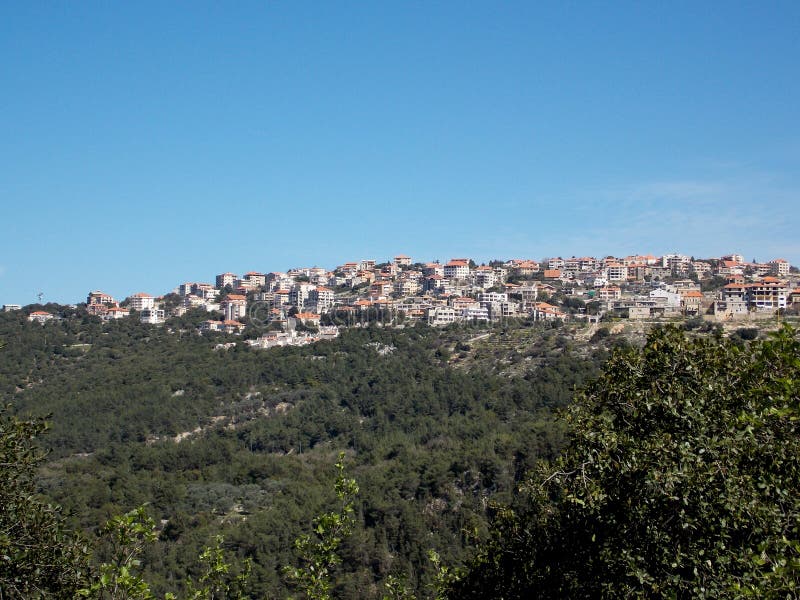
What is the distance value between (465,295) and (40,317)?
5989 cm

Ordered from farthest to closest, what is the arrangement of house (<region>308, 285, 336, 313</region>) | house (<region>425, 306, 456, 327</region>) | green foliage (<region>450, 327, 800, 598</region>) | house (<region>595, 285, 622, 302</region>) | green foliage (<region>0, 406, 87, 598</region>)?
→ 1. house (<region>308, 285, 336, 313</region>)
2. house (<region>595, 285, 622, 302</region>)
3. house (<region>425, 306, 456, 327</region>)
4. green foliage (<region>0, 406, 87, 598</region>)
5. green foliage (<region>450, 327, 800, 598</region>)

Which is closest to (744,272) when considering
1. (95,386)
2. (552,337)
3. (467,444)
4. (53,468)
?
(552,337)

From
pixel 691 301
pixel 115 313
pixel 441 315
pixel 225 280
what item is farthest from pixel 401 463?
pixel 225 280

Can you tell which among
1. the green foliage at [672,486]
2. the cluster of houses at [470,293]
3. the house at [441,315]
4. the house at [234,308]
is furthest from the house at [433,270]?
the green foliage at [672,486]

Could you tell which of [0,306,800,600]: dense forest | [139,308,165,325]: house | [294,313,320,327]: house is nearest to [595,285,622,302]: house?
[0,306,800,600]: dense forest

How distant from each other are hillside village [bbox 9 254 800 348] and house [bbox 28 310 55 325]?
0.24m

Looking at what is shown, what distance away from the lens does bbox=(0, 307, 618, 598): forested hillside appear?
1580 inches

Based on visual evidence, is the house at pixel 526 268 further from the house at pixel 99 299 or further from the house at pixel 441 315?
the house at pixel 99 299

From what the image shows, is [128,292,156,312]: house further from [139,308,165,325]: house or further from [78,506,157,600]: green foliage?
[78,506,157,600]: green foliage

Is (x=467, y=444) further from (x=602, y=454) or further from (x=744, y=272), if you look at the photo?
(x=744, y=272)

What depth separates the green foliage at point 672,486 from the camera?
7.16 m

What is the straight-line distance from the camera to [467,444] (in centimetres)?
5409

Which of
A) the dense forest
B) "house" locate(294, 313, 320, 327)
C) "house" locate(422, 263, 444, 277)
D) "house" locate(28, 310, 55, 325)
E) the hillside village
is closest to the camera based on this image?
the dense forest

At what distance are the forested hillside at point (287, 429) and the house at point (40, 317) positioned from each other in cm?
242
